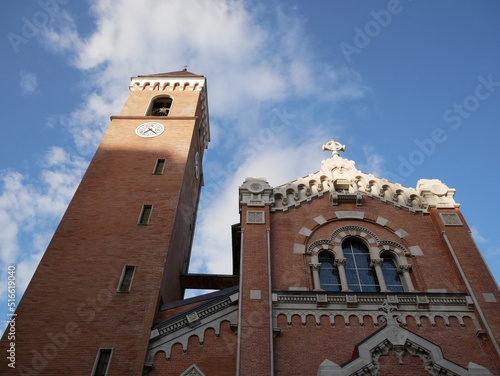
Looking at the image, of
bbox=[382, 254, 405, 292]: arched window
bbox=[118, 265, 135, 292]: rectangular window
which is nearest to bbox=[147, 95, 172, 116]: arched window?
bbox=[118, 265, 135, 292]: rectangular window

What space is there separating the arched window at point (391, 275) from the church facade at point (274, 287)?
0.14ft

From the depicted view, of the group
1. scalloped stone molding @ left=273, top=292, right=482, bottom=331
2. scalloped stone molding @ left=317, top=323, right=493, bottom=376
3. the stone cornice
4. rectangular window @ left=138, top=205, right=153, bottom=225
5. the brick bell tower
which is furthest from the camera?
rectangular window @ left=138, top=205, right=153, bottom=225

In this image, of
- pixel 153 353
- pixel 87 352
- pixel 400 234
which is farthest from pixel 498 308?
pixel 87 352

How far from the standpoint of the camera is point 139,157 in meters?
21.2

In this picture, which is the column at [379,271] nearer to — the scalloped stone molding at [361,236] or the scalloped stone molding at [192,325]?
the scalloped stone molding at [361,236]

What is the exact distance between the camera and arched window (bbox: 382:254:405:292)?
49.7ft

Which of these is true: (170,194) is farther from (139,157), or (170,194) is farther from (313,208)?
(313,208)

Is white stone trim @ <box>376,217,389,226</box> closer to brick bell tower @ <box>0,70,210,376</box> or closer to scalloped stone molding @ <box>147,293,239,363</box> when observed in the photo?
scalloped stone molding @ <box>147,293,239,363</box>

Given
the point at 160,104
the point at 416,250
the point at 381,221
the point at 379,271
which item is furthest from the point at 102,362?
the point at 160,104

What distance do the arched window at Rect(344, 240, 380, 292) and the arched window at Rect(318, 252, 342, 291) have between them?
436mm

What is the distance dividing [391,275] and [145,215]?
1046cm

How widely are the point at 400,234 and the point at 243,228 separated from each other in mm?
6231

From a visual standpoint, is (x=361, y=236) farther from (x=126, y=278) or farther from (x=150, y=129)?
(x=150, y=129)

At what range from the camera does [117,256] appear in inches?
642
